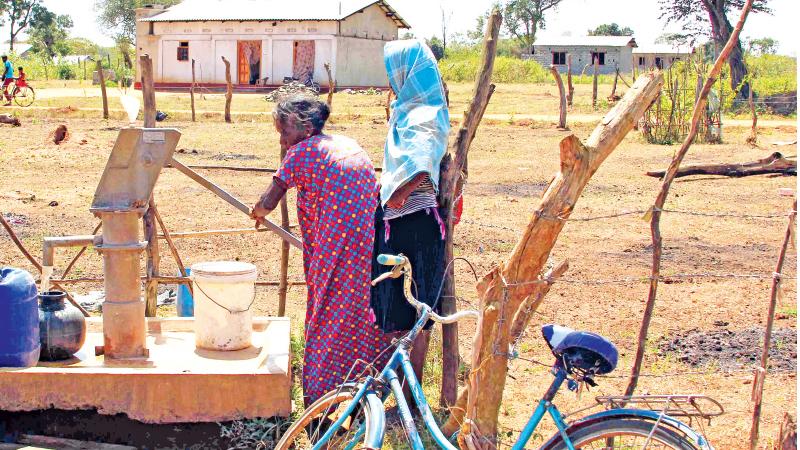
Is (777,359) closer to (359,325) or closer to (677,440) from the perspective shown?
(359,325)

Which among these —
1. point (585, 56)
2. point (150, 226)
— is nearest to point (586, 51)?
point (585, 56)

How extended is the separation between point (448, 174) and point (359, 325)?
2.60 ft

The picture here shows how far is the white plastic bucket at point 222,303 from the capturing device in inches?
176

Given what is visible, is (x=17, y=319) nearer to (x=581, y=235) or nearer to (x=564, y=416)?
(x=564, y=416)

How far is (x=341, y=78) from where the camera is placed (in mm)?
34438

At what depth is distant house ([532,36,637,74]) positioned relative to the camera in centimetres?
5388

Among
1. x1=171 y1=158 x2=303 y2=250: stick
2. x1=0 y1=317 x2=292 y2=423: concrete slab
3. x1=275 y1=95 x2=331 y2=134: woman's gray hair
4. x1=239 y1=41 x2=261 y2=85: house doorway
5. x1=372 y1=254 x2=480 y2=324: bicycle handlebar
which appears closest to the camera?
x1=372 y1=254 x2=480 y2=324: bicycle handlebar

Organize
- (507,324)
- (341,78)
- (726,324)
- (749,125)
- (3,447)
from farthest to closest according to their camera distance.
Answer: (341,78) < (749,125) < (726,324) < (3,447) < (507,324)

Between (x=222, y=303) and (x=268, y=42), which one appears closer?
(x=222, y=303)

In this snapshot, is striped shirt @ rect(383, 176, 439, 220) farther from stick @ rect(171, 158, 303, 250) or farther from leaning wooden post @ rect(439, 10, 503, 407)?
stick @ rect(171, 158, 303, 250)

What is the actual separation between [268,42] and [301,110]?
31121 millimetres

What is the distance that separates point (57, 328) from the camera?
4.29 meters

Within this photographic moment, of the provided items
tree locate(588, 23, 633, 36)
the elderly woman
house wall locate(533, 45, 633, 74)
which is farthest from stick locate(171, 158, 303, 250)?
tree locate(588, 23, 633, 36)

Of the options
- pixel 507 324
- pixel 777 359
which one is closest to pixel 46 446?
pixel 507 324
